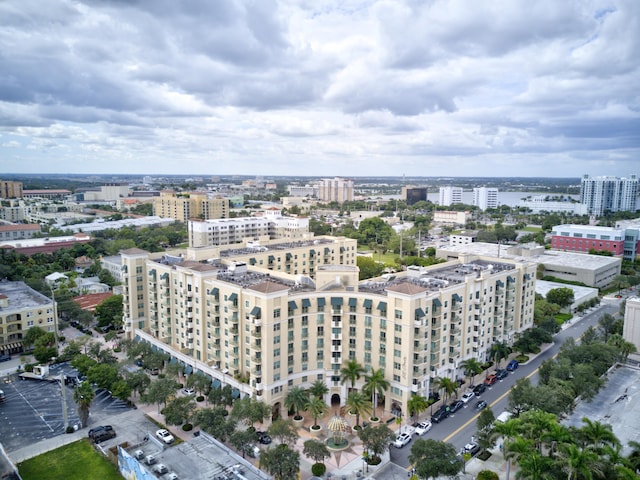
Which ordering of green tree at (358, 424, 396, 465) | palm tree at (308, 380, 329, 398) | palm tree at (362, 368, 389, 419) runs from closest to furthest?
green tree at (358, 424, 396, 465) < palm tree at (362, 368, 389, 419) < palm tree at (308, 380, 329, 398)

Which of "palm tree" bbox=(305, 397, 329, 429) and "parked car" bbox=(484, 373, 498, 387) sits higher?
"palm tree" bbox=(305, 397, 329, 429)

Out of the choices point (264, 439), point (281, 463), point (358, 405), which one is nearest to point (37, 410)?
point (264, 439)

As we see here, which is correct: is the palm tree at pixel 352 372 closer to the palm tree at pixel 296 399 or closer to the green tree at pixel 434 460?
the palm tree at pixel 296 399

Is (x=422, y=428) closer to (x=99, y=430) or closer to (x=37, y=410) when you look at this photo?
(x=99, y=430)

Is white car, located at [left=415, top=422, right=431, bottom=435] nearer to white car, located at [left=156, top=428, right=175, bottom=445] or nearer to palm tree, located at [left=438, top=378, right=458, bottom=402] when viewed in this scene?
palm tree, located at [left=438, top=378, right=458, bottom=402]

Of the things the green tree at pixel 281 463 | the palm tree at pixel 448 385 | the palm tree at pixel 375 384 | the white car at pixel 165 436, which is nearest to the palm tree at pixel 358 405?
the palm tree at pixel 375 384

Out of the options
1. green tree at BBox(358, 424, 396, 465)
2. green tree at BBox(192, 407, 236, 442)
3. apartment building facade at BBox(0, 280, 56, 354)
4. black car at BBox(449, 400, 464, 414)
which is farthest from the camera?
apartment building facade at BBox(0, 280, 56, 354)

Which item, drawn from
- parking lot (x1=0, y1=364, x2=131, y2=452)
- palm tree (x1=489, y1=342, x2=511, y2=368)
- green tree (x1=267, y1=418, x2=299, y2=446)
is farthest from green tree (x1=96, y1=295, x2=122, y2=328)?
palm tree (x1=489, y1=342, x2=511, y2=368)
